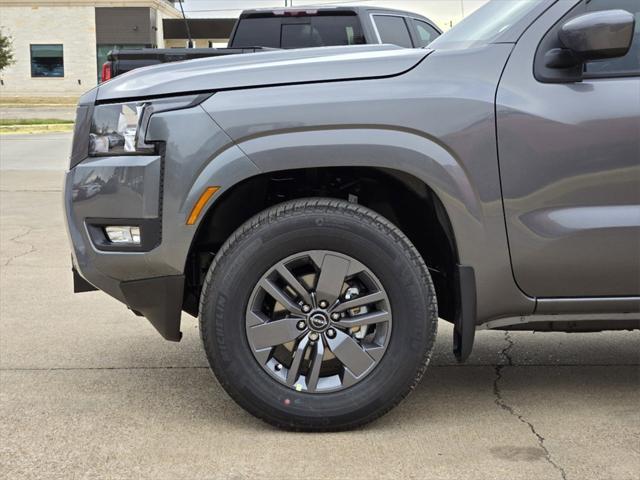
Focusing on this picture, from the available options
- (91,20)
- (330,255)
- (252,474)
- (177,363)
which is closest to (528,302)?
(330,255)

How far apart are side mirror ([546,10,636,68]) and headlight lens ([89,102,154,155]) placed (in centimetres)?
166

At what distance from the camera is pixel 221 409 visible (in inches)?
167

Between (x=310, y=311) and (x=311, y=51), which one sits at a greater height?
(x=311, y=51)

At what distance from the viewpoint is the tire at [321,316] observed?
12.4 feet

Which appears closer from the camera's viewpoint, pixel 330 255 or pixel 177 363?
pixel 330 255

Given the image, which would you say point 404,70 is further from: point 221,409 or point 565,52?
point 221,409

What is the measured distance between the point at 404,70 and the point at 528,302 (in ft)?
3.41

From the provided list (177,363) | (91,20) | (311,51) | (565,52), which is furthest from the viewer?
(91,20)

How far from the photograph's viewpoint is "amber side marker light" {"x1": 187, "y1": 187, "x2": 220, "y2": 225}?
3768 mm

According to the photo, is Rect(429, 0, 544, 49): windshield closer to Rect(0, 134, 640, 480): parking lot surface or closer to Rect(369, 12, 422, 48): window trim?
Rect(0, 134, 640, 480): parking lot surface

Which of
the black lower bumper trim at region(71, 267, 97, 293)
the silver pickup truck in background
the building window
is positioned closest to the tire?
the black lower bumper trim at region(71, 267, 97, 293)

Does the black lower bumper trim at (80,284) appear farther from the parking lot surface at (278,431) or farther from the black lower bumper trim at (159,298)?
the parking lot surface at (278,431)

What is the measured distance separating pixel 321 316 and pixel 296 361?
0.20 meters

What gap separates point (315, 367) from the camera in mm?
3789
